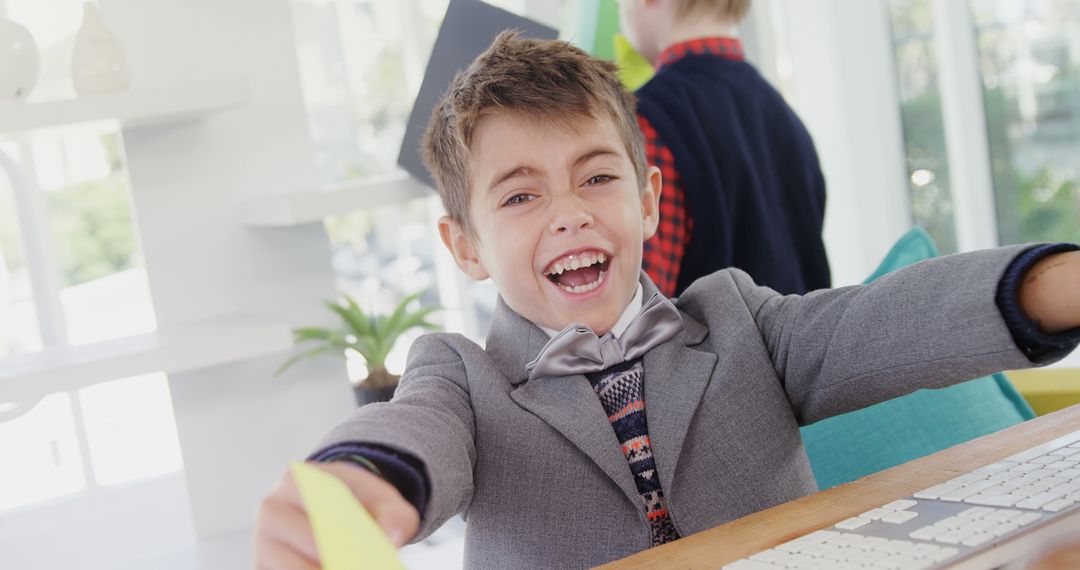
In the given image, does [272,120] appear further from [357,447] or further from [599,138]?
[357,447]

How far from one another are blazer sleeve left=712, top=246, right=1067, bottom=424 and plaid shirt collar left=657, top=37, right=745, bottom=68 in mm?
856

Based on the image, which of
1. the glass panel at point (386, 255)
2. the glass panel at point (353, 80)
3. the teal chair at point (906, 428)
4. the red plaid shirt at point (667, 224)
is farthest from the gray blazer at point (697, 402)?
the glass panel at point (386, 255)

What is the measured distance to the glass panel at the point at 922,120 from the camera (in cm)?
327

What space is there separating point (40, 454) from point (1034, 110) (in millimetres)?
2986

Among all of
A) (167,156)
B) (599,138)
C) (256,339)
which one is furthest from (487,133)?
(167,156)

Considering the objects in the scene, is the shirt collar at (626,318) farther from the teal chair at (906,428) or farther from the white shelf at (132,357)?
the white shelf at (132,357)

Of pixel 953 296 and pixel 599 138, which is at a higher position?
pixel 599 138

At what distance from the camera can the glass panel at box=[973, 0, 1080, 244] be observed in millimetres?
3002

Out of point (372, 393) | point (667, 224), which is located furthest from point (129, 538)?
point (667, 224)

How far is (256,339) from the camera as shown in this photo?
1.81 m

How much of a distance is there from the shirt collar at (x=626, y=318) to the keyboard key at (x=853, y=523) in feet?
1.31

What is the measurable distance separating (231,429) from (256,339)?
366mm

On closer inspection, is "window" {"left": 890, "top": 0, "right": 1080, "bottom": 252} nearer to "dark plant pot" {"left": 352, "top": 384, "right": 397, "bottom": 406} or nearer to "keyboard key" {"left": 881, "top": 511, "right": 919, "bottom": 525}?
"dark plant pot" {"left": 352, "top": 384, "right": 397, "bottom": 406}

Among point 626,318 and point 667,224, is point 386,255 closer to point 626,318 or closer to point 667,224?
point 667,224
